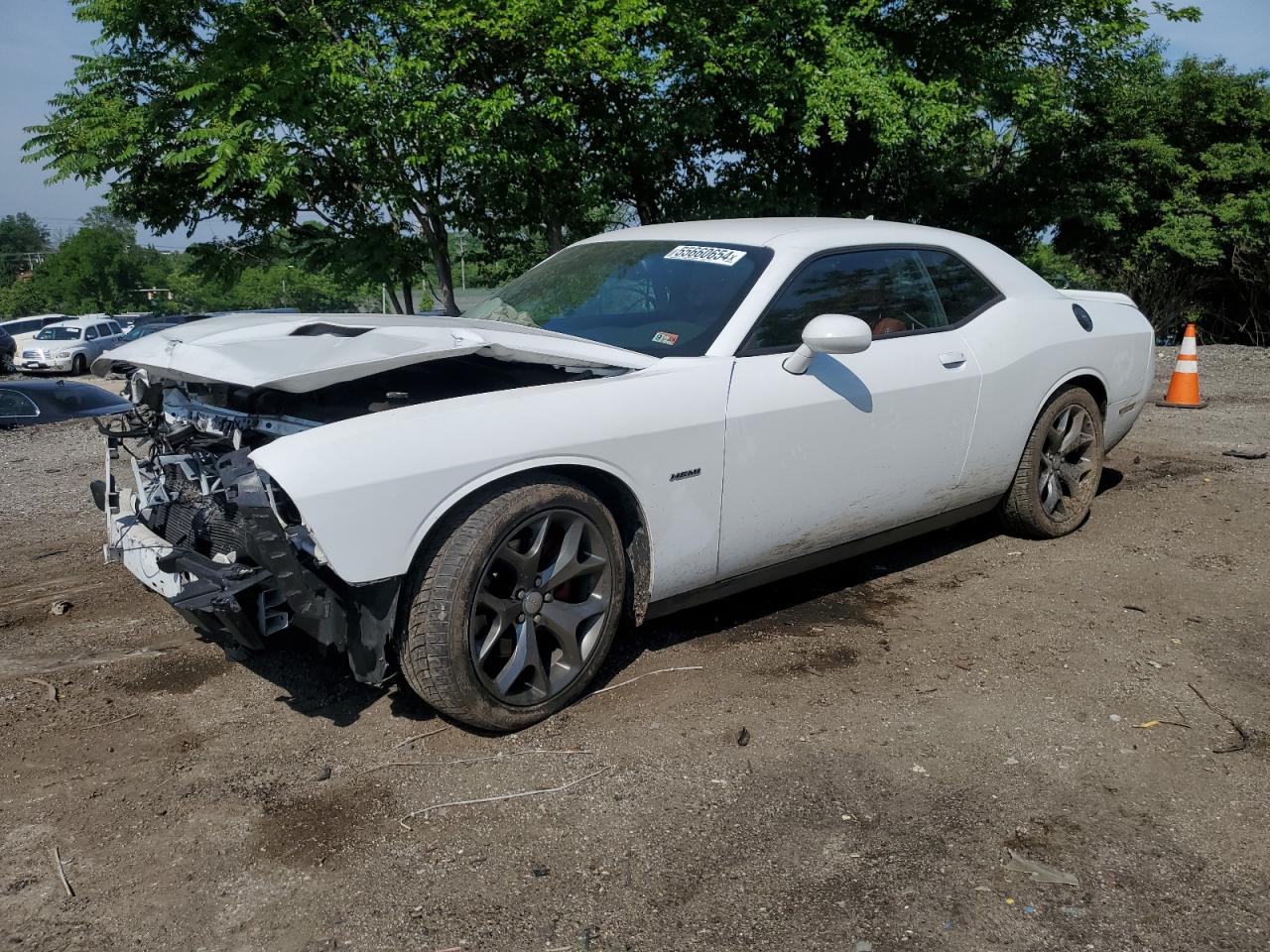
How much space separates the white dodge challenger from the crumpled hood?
0.01 meters

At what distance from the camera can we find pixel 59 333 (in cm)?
2947

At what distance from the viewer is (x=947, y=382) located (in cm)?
433

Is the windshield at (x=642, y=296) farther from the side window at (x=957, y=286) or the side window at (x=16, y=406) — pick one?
the side window at (x=16, y=406)

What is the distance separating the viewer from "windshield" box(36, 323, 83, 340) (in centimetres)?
2923

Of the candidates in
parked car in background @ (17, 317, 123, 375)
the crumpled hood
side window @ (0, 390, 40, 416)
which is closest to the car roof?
the crumpled hood

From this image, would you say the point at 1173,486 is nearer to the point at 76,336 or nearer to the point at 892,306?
the point at 892,306

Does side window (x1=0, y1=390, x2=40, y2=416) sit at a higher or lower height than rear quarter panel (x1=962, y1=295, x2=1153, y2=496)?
lower

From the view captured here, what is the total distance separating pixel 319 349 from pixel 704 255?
158 cm

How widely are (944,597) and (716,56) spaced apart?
430 inches

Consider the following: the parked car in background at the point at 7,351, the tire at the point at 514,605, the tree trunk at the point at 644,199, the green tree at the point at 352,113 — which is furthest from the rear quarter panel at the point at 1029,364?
the parked car in background at the point at 7,351

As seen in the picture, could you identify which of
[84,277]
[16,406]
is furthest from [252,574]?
[84,277]

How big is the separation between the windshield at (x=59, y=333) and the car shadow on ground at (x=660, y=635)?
29644mm

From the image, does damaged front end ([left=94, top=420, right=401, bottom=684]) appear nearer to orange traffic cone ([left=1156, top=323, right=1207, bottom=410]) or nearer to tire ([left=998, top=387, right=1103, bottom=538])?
tire ([left=998, top=387, right=1103, bottom=538])

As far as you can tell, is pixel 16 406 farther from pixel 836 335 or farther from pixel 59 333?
pixel 59 333
